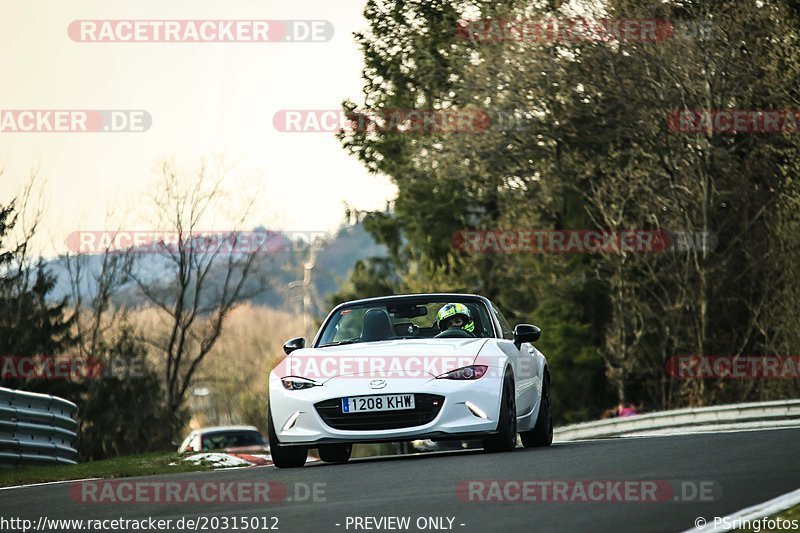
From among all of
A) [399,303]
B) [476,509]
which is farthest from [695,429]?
[476,509]

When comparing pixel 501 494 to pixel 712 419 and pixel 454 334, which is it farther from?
pixel 712 419

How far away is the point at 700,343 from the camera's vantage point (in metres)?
37.3

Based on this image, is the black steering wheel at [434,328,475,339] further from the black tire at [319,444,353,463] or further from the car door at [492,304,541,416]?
the black tire at [319,444,353,463]

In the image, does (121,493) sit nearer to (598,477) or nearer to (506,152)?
(598,477)

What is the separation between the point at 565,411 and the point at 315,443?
3706 cm

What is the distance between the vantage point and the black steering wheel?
13328 millimetres

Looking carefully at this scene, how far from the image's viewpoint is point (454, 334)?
1338 centimetres

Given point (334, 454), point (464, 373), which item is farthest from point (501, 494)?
point (334, 454)

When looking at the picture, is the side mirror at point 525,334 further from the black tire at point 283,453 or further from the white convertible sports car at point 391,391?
the black tire at point 283,453

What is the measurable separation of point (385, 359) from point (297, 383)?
2.73 feet

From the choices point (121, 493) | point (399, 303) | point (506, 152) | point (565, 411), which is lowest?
point (565, 411)

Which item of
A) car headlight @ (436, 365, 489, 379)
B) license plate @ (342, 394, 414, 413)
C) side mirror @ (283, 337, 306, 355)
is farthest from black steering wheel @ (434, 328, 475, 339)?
side mirror @ (283, 337, 306, 355)

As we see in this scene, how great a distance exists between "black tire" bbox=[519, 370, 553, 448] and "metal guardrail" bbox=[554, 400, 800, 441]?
459cm

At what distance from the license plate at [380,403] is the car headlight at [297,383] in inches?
15.7
